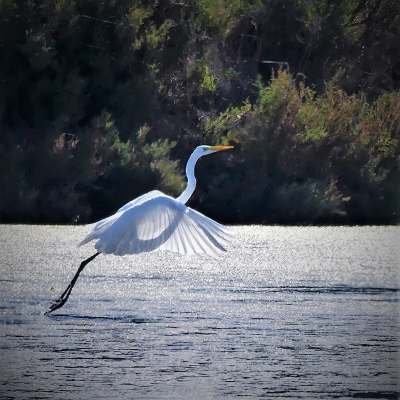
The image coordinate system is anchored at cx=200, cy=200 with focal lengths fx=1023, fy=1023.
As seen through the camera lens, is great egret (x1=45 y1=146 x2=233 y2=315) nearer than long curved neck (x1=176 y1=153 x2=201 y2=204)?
Yes

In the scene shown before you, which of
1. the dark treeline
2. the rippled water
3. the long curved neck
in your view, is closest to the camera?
the rippled water

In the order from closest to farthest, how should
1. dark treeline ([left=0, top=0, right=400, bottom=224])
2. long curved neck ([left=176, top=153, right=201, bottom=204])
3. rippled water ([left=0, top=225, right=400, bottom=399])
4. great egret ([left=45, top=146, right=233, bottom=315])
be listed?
rippled water ([left=0, top=225, right=400, bottom=399]), great egret ([left=45, top=146, right=233, bottom=315]), long curved neck ([left=176, top=153, right=201, bottom=204]), dark treeline ([left=0, top=0, right=400, bottom=224])

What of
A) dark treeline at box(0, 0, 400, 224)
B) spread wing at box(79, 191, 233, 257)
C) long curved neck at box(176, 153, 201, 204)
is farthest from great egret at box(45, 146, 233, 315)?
dark treeline at box(0, 0, 400, 224)

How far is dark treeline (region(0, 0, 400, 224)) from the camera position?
12.5 meters

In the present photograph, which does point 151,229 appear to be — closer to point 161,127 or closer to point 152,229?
point 152,229

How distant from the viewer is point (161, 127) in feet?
47.8

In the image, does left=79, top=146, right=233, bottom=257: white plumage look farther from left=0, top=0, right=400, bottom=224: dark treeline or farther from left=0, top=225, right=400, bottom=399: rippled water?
left=0, top=0, right=400, bottom=224: dark treeline

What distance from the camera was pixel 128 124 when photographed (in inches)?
535

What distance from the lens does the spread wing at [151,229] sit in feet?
Answer: 18.0

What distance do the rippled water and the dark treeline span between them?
3.03 m

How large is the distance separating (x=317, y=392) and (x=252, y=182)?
8.81m

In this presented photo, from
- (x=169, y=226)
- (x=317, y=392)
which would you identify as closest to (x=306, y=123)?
(x=169, y=226)

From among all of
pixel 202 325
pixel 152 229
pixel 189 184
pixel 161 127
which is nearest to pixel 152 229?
pixel 152 229

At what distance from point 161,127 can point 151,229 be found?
892 centimetres
